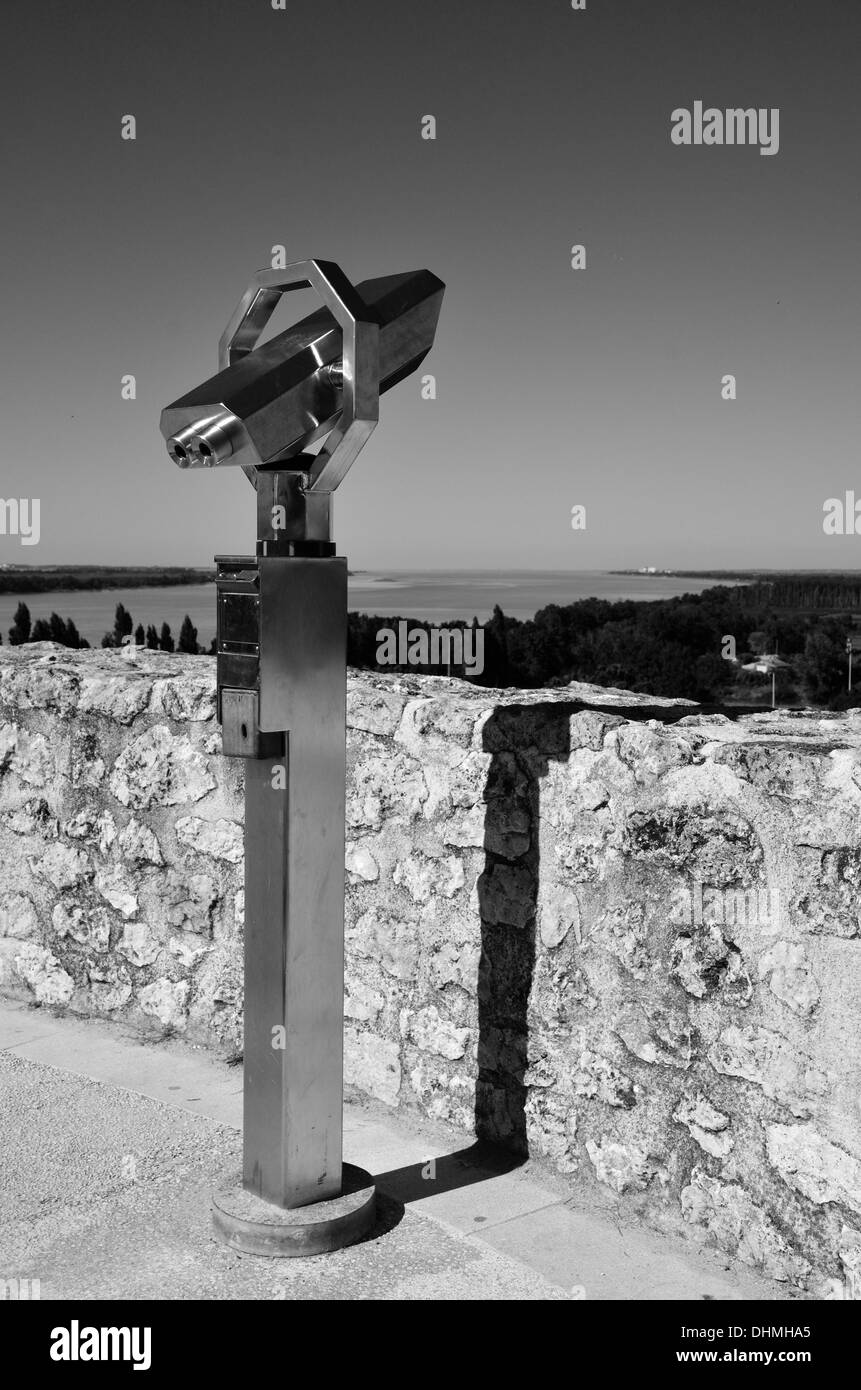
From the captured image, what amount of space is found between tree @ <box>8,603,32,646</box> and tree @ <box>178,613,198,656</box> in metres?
0.84

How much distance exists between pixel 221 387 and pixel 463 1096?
6.64 ft

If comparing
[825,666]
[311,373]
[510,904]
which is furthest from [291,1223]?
[825,666]

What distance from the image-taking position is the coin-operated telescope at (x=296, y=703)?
2.87 m

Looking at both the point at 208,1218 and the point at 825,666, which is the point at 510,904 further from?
the point at 825,666

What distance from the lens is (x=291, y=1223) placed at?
299cm

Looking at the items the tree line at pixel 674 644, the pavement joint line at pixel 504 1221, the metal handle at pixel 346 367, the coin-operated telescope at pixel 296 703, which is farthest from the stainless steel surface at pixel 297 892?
the tree line at pixel 674 644

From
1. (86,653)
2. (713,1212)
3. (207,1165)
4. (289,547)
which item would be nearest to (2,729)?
(86,653)

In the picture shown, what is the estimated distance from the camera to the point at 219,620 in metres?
2.97

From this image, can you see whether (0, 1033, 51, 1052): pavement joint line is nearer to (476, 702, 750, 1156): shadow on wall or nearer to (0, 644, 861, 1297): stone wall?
(0, 644, 861, 1297): stone wall

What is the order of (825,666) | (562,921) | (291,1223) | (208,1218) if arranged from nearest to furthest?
(291,1223)
(208,1218)
(562,921)
(825,666)

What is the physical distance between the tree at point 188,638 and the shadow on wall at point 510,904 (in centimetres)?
266

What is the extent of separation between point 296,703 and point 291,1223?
3.86ft

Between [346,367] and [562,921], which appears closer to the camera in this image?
[346,367]

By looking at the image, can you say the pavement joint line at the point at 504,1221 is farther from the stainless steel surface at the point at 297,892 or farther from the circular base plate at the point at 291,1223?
the stainless steel surface at the point at 297,892
